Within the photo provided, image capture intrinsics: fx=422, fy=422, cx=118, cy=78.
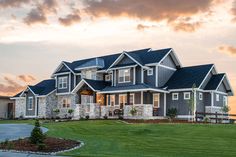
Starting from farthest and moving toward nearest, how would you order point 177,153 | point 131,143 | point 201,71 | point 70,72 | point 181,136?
point 70,72 → point 201,71 → point 181,136 → point 131,143 → point 177,153

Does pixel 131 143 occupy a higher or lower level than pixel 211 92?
lower

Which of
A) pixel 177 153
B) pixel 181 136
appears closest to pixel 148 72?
pixel 181 136

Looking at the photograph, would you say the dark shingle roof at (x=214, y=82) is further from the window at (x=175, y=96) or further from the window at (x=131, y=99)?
the window at (x=131, y=99)

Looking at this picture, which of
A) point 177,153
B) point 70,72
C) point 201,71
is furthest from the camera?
point 70,72

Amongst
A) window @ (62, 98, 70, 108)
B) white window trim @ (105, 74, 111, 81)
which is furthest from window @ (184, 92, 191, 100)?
window @ (62, 98, 70, 108)

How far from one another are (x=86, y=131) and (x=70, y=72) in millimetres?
29850

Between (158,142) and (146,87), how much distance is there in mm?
23105

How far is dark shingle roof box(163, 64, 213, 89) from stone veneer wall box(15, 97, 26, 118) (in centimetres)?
2578

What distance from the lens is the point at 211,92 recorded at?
50.3 m

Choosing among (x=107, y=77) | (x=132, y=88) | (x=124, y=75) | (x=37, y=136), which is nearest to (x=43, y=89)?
(x=107, y=77)

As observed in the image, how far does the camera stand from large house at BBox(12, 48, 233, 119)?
1933 inches

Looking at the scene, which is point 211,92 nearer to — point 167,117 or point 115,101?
point 167,117

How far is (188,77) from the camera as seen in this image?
51.2 meters

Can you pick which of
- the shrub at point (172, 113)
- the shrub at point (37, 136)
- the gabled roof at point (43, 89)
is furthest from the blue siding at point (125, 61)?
the shrub at point (37, 136)
